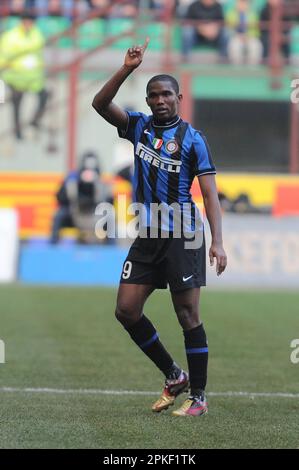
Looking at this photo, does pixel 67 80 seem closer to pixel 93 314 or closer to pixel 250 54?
pixel 250 54

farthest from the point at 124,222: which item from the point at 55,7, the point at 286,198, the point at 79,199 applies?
the point at 55,7

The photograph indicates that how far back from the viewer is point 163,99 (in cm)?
655

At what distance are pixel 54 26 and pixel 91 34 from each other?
0.91m

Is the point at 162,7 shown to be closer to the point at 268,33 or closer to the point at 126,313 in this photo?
the point at 268,33

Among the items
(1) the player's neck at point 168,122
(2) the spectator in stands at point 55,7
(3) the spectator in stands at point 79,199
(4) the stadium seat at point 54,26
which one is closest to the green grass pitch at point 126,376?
(1) the player's neck at point 168,122

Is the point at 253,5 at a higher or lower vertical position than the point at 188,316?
higher

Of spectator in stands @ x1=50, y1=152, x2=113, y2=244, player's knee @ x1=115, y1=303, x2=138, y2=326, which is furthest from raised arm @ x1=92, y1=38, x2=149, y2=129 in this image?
spectator in stands @ x1=50, y1=152, x2=113, y2=244

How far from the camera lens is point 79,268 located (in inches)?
687

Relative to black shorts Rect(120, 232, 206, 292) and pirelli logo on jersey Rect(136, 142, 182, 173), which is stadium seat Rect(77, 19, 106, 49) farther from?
black shorts Rect(120, 232, 206, 292)

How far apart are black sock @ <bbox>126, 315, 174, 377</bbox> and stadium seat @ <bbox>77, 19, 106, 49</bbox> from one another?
16322 mm

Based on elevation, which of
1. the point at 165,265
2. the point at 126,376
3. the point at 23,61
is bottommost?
the point at 126,376

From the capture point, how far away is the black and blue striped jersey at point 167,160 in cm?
666

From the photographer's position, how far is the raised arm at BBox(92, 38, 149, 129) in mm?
6387
